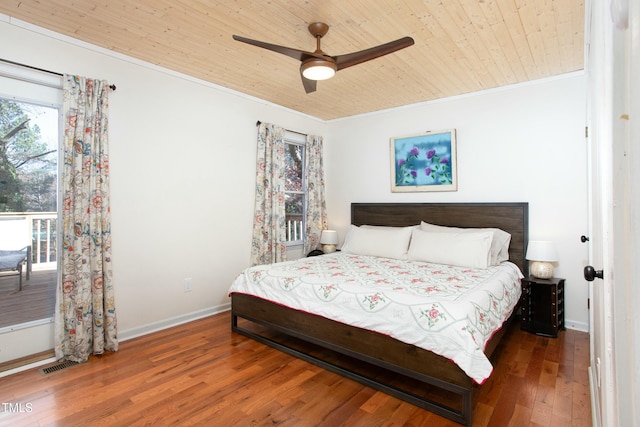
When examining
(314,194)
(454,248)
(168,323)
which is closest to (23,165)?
(168,323)

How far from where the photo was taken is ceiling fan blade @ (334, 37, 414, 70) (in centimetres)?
216

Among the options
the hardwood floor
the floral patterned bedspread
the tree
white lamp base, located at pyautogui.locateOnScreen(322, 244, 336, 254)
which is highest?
the tree

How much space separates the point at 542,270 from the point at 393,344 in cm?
210

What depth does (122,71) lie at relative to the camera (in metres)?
3.08

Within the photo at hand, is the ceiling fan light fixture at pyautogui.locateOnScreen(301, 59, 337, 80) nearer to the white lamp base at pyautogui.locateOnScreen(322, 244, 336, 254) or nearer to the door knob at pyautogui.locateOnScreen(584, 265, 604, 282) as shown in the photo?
the door knob at pyautogui.locateOnScreen(584, 265, 604, 282)

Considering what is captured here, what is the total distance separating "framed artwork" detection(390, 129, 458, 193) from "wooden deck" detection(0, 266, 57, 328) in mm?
3856

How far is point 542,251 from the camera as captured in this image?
3.30 metres

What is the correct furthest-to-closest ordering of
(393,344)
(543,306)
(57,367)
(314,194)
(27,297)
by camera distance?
(314,194), (543,306), (27,297), (57,367), (393,344)

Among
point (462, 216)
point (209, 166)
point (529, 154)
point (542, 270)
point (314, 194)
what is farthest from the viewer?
point (314, 194)

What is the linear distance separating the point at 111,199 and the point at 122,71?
46.5 inches

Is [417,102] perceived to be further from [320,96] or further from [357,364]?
[357,364]

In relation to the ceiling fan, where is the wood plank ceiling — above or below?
above

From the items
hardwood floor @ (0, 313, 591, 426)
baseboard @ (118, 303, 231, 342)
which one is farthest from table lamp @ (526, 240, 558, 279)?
baseboard @ (118, 303, 231, 342)

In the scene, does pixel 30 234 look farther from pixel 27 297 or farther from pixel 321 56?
pixel 321 56
